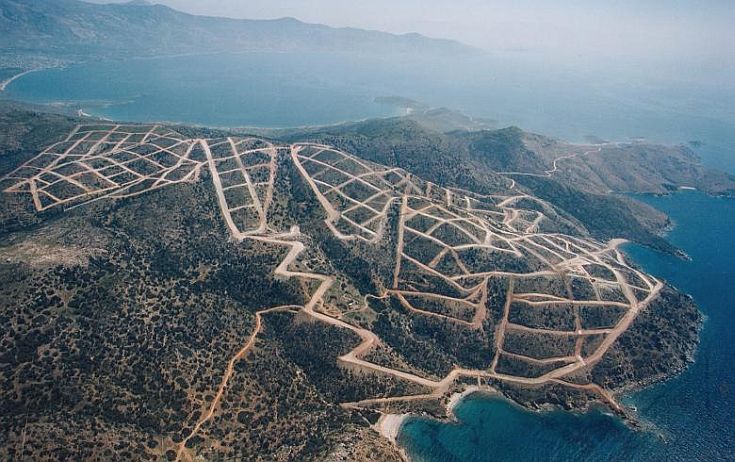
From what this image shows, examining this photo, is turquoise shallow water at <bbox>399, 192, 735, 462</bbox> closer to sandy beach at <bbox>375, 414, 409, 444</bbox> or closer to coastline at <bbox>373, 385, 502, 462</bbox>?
coastline at <bbox>373, 385, 502, 462</bbox>

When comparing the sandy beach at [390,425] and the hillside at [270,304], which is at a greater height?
the hillside at [270,304]

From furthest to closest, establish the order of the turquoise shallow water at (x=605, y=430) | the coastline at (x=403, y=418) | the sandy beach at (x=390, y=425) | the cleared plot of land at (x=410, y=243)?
the cleared plot of land at (x=410, y=243) < the sandy beach at (x=390, y=425) < the turquoise shallow water at (x=605, y=430) < the coastline at (x=403, y=418)

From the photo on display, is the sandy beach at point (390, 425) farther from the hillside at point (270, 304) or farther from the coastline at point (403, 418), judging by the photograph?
the hillside at point (270, 304)

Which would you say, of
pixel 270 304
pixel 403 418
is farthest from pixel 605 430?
pixel 270 304

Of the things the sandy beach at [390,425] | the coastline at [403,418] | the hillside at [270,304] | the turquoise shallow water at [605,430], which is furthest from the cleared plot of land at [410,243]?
the turquoise shallow water at [605,430]

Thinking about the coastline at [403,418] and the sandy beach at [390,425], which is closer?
the coastline at [403,418]

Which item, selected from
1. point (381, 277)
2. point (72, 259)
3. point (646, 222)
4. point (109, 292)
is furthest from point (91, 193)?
point (646, 222)

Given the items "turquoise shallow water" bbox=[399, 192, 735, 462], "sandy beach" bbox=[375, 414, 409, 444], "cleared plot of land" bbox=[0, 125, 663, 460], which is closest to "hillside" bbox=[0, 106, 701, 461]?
"cleared plot of land" bbox=[0, 125, 663, 460]

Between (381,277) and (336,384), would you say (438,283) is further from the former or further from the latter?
(336,384)

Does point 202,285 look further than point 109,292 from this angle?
Yes
